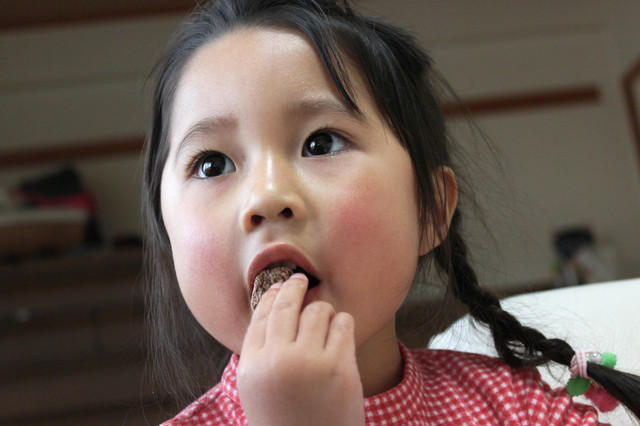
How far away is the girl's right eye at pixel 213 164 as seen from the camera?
0.66m

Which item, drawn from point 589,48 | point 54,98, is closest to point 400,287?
point 54,98

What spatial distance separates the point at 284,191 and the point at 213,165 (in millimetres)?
115

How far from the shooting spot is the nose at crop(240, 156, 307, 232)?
58cm

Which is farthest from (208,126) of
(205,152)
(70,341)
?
(70,341)

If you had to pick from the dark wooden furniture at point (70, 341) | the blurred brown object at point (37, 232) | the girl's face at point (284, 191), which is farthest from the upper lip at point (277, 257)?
the blurred brown object at point (37, 232)

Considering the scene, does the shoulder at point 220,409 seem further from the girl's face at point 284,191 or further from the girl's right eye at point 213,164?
the girl's right eye at point 213,164

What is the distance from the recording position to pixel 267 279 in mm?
585

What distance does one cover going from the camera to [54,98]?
3.93 metres

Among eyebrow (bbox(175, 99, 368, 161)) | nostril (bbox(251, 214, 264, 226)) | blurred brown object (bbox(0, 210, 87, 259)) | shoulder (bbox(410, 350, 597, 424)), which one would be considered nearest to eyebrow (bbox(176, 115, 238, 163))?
eyebrow (bbox(175, 99, 368, 161))

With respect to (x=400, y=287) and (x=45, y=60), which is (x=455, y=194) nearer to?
(x=400, y=287)

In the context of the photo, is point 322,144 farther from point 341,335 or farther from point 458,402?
point 458,402

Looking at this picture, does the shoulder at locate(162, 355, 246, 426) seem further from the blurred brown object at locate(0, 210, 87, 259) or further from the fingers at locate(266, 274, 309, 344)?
the blurred brown object at locate(0, 210, 87, 259)

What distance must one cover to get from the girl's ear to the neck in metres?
0.10

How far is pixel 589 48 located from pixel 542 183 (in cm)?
90
